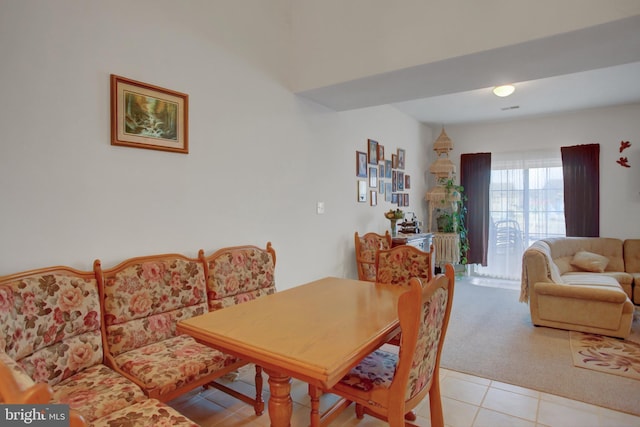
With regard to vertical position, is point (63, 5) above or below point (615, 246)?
above

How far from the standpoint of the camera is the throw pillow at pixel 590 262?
464 cm

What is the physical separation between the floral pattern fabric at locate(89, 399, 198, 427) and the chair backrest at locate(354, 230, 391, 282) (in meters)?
2.91

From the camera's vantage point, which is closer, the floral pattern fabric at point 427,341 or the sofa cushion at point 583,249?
the floral pattern fabric at point 427,341

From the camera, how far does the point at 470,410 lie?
2.29m

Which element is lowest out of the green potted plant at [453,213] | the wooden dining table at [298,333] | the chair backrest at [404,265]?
the wooden dining table at [298,333]

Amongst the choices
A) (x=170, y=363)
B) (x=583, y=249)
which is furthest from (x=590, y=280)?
(x=170, y=363)

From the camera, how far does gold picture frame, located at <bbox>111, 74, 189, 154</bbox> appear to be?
6.88 feet

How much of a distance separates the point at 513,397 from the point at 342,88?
8.86 feet

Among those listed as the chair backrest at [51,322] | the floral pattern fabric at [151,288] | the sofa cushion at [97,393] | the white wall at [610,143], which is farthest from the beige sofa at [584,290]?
the chair backrest at [51,322]

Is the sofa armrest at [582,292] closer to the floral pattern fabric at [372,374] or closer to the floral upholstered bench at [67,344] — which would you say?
the floral pattern fabric at [372,374]

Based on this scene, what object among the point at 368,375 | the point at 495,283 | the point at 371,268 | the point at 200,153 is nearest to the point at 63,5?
the point at 200,153

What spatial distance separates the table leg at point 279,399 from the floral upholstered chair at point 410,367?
30 centimetres

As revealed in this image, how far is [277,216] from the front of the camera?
3.21 m

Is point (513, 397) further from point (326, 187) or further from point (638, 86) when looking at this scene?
point (638, 86)
